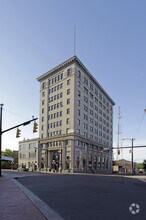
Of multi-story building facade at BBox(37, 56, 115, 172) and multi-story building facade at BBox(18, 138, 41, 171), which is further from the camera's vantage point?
multi-story building facade at BBox(18, 138, 41, 171)

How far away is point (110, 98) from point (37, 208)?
106m

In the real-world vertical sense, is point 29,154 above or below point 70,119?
below

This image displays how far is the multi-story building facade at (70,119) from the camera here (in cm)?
7456

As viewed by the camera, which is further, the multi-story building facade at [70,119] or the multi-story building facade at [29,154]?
the multi-story building facade at [29,154]

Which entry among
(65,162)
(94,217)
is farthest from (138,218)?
(65,162)

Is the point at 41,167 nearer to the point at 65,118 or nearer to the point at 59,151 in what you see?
the point at 59,151

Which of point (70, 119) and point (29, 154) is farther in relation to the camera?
point (29, 154)

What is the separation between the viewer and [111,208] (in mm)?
9727

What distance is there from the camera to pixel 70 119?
246ft

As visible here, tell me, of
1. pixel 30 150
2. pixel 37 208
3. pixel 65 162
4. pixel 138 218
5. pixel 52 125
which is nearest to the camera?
pixel 138 218

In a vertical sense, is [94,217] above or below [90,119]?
below

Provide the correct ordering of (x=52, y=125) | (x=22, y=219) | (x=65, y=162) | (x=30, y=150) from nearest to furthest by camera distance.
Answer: (x=22, y=219) < (x=65, y=162) < (x=52, y=125) < (x=30, y=150)

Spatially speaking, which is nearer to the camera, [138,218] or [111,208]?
[138,218]

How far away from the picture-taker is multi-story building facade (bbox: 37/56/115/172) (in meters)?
74.6
